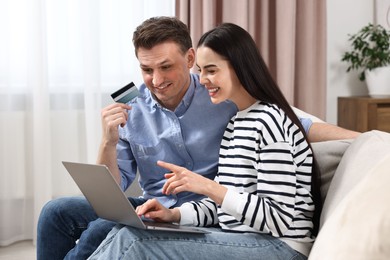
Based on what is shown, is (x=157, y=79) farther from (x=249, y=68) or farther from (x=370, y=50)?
(x=370, y=50)

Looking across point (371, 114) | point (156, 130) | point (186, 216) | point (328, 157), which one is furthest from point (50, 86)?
point (328, 157)

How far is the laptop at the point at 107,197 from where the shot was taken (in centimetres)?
145

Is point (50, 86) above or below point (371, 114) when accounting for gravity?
above

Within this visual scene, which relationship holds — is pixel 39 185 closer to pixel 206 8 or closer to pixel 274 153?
pixel 206 8

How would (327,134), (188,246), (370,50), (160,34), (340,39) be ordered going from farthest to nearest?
1. (340,39)
2. (370,50)
3. (160,34)
4. (327,134)
5. (188,246)

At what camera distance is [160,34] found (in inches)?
76.3

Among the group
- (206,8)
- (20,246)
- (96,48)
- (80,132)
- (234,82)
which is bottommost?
(20,246)

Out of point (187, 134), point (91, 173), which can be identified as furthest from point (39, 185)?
point (91, 173)

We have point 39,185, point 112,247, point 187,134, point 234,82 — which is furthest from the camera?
point 39,185

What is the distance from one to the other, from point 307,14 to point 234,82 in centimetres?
185

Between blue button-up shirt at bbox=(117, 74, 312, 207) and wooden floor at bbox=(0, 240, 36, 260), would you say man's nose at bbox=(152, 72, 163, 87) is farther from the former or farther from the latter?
wooden floor at bbox=(0, 240, 36, 260)

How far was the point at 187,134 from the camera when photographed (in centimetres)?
196

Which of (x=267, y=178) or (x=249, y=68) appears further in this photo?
(x=249, y=68)

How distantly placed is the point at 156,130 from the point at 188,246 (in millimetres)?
595
